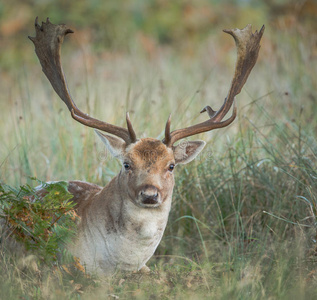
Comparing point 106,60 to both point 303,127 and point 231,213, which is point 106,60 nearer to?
point 303,127

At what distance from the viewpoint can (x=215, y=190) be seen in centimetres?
546

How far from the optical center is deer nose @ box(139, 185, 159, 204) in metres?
4.02

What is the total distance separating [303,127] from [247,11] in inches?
419

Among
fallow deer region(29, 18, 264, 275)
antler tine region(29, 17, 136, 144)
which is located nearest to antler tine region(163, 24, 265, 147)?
fallow deer region(29, 18, 264, 275)

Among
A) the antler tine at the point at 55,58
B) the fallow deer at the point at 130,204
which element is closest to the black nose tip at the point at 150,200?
the fallow deer at the point at 130,204

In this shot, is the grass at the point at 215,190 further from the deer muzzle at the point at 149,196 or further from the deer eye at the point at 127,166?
the deer muzzle at the point at 149,196

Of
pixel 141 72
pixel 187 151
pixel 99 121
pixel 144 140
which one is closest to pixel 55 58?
pixel 99 121

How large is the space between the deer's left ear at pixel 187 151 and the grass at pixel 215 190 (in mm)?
239

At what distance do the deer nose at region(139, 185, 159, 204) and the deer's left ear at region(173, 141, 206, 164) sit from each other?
1.97 ft

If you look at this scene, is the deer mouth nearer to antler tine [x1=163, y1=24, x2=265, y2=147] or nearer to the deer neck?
the deer neck

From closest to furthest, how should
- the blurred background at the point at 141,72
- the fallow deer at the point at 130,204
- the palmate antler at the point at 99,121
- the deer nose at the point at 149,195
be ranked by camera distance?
1. the deer nose at the point at 149,195
2. the fallow deer at the point at 130,204
3. the palmate antler at the point at 99,121
4. the blurred background at the point at 141,72

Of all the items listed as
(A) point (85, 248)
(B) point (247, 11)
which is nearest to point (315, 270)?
(A) point (85, 248)

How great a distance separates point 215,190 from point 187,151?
94 centimetres

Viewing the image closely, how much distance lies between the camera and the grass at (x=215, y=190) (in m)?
3.87
